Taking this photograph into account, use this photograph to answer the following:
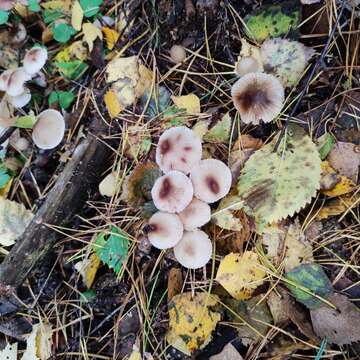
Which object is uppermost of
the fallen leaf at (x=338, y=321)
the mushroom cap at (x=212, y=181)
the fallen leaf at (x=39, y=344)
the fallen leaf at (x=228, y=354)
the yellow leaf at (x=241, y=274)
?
the mushroom cap at (x=212, y=181)

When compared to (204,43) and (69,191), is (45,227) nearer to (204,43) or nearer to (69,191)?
(69,191)

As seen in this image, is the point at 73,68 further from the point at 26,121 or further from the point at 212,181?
the point at 212,181

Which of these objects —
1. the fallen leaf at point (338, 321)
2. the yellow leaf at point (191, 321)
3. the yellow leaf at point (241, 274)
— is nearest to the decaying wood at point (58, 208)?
the yellow leaf at point (191, 321)

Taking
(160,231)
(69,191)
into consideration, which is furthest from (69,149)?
(160,231)

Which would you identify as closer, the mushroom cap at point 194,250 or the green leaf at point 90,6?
the mushroom cap at point 194,250

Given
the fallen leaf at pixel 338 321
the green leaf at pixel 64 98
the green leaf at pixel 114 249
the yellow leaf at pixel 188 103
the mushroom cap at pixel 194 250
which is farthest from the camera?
the green leaf at pixel 64 98

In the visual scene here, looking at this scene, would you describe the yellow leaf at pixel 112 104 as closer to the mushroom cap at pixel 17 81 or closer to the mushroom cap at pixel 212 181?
the mushroom cap at pixel 17 81
